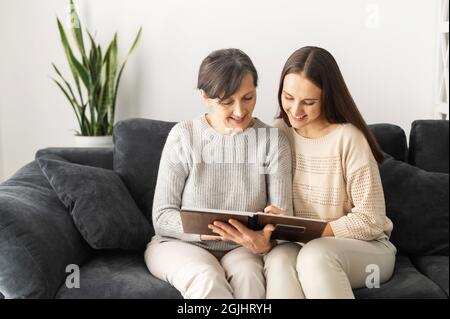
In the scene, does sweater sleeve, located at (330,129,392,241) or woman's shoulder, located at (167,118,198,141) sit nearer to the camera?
sweater sleeve, located at (330,129,392,241)

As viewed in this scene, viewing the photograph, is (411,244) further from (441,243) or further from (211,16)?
(211,16)

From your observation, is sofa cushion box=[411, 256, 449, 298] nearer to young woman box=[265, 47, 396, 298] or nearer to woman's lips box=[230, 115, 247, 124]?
young woman box=[265, 47, 396, 298]

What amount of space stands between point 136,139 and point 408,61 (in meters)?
0.86

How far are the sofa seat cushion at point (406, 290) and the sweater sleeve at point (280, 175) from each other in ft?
0.88

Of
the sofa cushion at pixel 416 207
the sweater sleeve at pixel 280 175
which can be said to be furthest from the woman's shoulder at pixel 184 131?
the sofa cushion at pixel 416 207

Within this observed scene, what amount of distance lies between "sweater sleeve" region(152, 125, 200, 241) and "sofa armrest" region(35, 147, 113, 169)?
470mm

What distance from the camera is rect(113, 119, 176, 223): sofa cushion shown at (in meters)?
1.93

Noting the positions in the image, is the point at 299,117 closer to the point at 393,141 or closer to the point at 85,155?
the point at 393,141

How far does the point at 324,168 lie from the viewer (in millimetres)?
1523

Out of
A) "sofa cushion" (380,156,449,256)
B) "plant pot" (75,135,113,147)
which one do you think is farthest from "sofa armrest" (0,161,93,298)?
"sofa cushion" (380,156,449,256)

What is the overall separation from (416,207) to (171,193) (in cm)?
63

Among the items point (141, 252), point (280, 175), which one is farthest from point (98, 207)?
point (280, 175)

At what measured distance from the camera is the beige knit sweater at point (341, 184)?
4.85ft

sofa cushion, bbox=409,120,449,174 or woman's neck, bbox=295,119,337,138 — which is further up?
woman's neck, bbox=295,119,337,138
